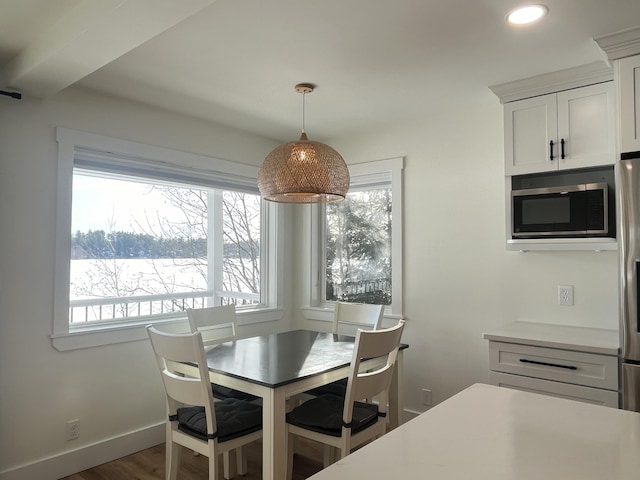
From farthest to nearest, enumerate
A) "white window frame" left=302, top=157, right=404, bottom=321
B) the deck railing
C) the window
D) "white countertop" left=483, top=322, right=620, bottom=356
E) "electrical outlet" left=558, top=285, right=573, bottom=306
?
the window < "white window frame" left=302, top=157, right=404, bottom=321 < the deck railing < "electrical outlet" left=558, top=285, right=573, bottom=306 < "white countertop" left=483, top=322, right=620, bottom=356

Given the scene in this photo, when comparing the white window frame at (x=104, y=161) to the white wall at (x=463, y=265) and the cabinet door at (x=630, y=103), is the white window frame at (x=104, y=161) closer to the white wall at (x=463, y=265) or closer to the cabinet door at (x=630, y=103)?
the white wall at (x=463, y=265)

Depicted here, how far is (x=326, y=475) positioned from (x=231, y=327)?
2.62m

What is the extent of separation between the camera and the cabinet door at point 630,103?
2115 mm

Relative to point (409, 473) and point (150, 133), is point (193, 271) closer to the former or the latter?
point (150, 133)

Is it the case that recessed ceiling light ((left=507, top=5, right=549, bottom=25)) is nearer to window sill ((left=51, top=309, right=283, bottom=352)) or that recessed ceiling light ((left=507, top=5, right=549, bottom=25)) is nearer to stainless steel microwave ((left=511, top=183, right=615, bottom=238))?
stainless steel microwave ((left=511, top=183, right=615, bottom=238))

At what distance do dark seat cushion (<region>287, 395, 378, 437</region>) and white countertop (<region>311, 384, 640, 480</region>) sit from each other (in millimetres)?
1111

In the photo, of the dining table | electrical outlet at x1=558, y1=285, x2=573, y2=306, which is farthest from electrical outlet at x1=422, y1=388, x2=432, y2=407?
electrical outlet at x1=558, y1=285, x2=573, y2=306

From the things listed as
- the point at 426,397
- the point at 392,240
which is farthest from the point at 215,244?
the point at 426,397

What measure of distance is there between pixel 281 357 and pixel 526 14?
2.02 meters

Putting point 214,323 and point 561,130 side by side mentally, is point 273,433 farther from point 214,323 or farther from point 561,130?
point 561,130

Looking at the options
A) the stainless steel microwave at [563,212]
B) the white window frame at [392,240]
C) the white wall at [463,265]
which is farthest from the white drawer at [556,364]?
the white window frame at [392,240]

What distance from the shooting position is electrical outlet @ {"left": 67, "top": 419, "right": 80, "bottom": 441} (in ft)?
8.82

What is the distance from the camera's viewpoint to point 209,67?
249cm

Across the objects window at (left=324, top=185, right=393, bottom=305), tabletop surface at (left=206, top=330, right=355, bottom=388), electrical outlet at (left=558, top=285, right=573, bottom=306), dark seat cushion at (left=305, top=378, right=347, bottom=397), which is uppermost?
window at (left=324, top=185, right=393, bottom=305)
